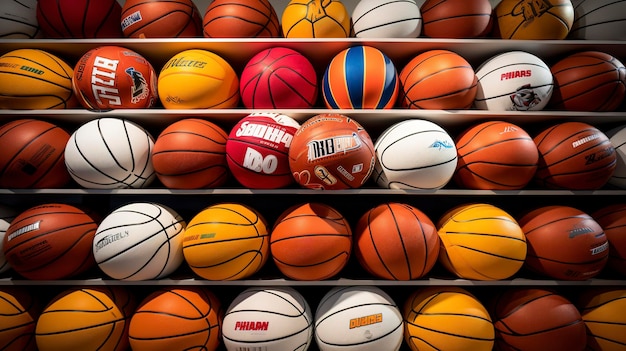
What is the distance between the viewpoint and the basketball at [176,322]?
1.53 metres

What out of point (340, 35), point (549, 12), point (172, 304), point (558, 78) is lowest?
point (172, 304)

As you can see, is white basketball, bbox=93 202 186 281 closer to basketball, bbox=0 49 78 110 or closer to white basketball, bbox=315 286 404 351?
basketball, bbox=0 49 78 110

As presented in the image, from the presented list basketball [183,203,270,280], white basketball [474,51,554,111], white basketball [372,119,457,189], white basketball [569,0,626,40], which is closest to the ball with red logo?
basketball [183,203,270,280]

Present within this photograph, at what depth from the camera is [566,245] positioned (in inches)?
63.4

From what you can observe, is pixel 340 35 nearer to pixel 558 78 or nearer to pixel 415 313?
pixel 558 78

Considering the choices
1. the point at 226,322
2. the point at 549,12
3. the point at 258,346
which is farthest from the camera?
the point at 549,12

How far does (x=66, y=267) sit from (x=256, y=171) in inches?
49.0

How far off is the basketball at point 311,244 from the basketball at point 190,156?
53cm

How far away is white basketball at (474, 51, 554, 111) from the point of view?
67.5 inches

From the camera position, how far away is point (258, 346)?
151 cm

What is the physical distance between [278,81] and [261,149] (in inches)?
17.9

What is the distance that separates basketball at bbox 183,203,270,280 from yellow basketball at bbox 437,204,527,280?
1137 millimetres

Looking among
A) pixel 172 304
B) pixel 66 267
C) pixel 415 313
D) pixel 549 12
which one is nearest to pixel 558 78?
pixel 549 12

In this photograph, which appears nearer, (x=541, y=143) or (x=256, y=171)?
(x=256, y=171)
